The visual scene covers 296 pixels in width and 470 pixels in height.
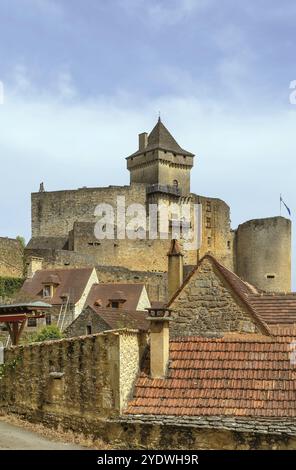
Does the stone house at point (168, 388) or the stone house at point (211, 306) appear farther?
the stone house at point (211, 306)

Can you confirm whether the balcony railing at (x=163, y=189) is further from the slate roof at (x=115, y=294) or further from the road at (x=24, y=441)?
the road at (x=24, y=441)

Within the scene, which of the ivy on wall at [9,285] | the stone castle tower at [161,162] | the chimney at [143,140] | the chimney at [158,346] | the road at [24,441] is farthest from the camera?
the chimney at [143,140]

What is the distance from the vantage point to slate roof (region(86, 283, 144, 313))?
34.5 m

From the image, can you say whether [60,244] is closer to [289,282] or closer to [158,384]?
[289,282]

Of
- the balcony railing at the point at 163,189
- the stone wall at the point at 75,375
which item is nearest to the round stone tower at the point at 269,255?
the balcony railing at the point at 163,189

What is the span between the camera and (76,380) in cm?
1265

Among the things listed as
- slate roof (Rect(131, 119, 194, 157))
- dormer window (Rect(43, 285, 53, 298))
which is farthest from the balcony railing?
dormer window (Rect(43, 285, 53, 298))

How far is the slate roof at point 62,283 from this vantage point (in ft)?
117

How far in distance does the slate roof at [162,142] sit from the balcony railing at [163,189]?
3.80 meters

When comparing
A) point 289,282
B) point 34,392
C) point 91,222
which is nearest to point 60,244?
point 91,222

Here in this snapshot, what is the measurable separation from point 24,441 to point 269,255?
4330 cm
